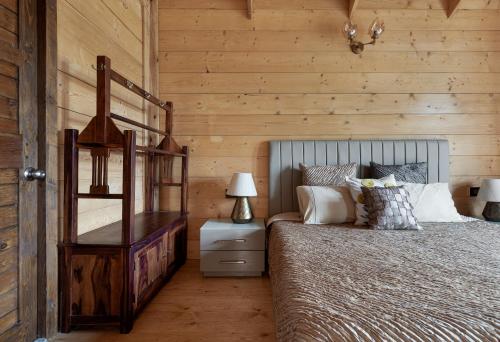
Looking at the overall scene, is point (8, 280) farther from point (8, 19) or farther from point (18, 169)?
point (8, 19)

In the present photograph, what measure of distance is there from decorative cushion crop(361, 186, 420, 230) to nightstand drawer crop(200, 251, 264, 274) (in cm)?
89

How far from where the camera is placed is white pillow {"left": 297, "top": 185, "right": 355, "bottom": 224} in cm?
218

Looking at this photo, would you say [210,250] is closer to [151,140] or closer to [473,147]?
[151,140]

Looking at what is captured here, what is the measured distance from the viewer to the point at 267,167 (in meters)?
2.75

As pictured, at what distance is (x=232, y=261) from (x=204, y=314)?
0.57 m

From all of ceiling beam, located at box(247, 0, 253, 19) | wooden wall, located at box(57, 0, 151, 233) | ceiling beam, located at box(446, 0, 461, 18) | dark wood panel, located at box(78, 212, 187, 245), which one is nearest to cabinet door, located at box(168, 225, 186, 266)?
dark wood panel, located at box(78, 212, 187, 245)

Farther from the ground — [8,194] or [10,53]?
[10,53]

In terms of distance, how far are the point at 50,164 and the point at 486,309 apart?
1841mm

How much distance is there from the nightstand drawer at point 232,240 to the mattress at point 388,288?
2.07 ft

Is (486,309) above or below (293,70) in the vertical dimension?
below

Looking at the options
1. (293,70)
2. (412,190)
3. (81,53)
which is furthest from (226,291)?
(293,70)

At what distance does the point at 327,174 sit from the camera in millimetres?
2475

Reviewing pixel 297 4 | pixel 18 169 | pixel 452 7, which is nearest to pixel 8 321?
pixel 18 169

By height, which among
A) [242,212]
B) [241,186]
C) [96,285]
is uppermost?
[241,186]
